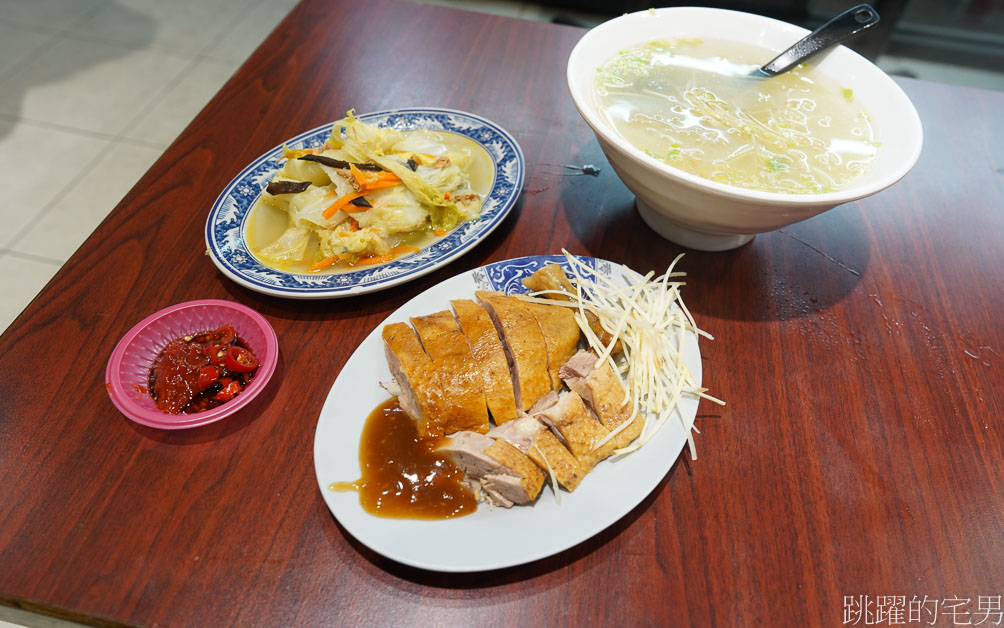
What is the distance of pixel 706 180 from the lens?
1.35 meters

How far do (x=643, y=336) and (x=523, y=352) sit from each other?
297mm

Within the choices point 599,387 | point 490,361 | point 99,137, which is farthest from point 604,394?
point 99,137

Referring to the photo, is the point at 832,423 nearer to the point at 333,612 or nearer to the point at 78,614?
the point at 333,612

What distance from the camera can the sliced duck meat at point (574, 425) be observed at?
124 centimetres

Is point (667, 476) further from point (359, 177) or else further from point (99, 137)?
point (99, 137)

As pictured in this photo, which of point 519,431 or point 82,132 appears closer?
point 519,431

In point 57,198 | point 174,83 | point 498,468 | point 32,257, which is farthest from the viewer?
point 174,83

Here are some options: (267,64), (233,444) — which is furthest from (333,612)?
(267,64)

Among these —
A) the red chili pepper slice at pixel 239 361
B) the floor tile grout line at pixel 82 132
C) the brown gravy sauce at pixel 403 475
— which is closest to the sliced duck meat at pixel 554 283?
the brown gravy sauce at pixel 403 475

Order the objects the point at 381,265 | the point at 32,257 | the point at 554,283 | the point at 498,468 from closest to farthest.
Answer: the point at 498,468
the point at 554,283
the point at 381,265
the point at 32,257

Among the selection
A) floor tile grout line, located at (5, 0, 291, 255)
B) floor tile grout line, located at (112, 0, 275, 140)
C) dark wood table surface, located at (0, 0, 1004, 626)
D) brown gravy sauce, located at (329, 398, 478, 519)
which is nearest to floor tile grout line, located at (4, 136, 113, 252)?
floor tile grout line, located at (5, 0, 291, 255)

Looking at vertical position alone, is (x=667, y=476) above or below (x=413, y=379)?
below

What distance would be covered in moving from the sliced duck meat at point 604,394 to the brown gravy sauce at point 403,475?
315 millimetres

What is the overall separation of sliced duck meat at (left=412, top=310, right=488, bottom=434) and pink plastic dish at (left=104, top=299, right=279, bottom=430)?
1.29ft
